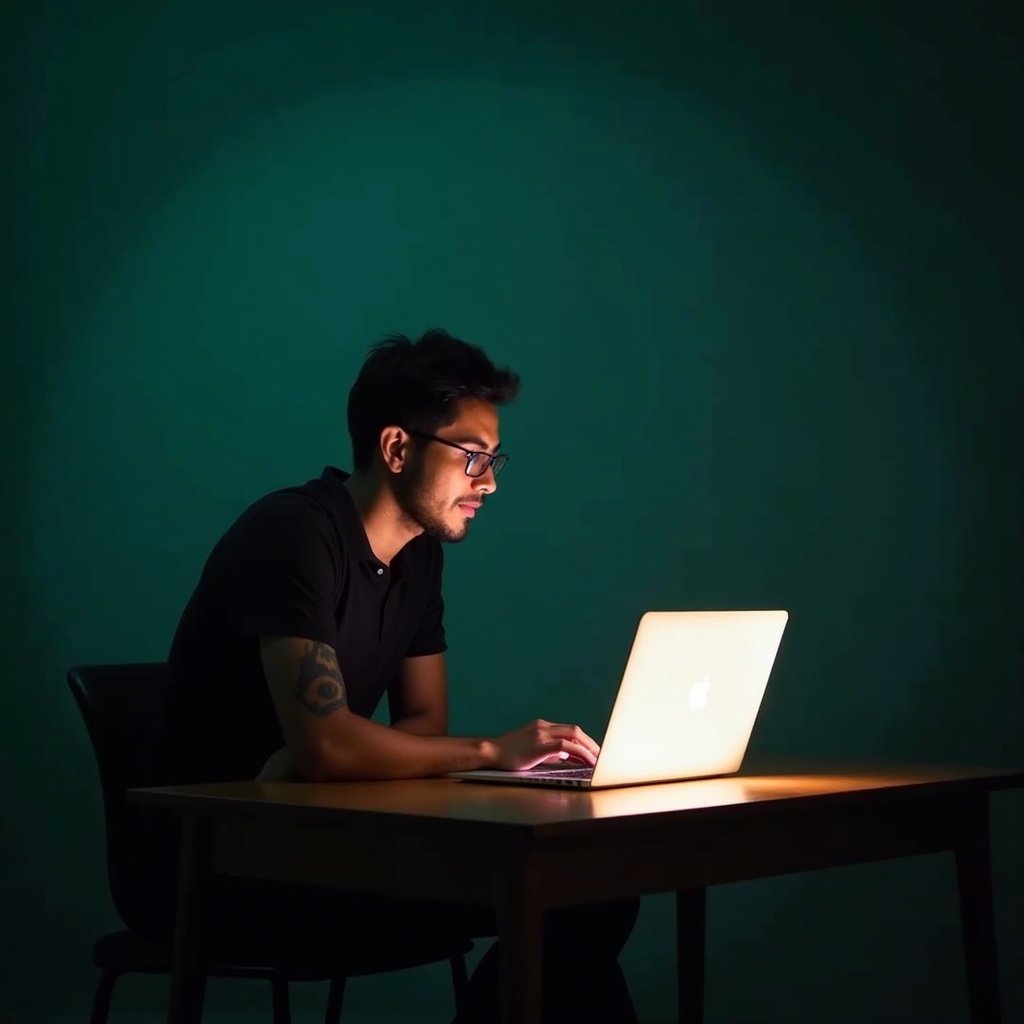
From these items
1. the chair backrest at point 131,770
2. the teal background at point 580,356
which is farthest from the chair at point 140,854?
the teal background at point 580,356

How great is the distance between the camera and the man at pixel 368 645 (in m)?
2.24

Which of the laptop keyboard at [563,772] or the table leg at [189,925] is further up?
the laptop keyboard at [563,772]

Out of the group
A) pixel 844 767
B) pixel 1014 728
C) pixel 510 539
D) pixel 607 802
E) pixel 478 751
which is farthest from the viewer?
pixel 510 539

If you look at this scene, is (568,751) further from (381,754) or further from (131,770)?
(131,770)

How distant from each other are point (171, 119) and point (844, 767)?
2.62 metres

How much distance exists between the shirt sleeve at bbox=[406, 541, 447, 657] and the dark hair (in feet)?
0.79

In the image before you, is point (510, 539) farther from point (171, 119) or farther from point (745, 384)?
point (171, 119)

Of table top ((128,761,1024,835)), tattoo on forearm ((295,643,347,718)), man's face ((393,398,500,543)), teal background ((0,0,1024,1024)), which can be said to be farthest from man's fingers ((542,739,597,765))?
teal background ((0,0,1024,1024))

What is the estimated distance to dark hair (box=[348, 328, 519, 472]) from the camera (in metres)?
2.67

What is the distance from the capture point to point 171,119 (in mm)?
4176

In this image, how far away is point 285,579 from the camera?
232cm

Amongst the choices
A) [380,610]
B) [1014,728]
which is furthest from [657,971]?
[380,610]

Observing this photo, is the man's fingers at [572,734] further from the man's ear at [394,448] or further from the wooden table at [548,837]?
the man's ear at [394,448]

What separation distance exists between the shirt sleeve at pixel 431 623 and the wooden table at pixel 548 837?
0.63 metres
